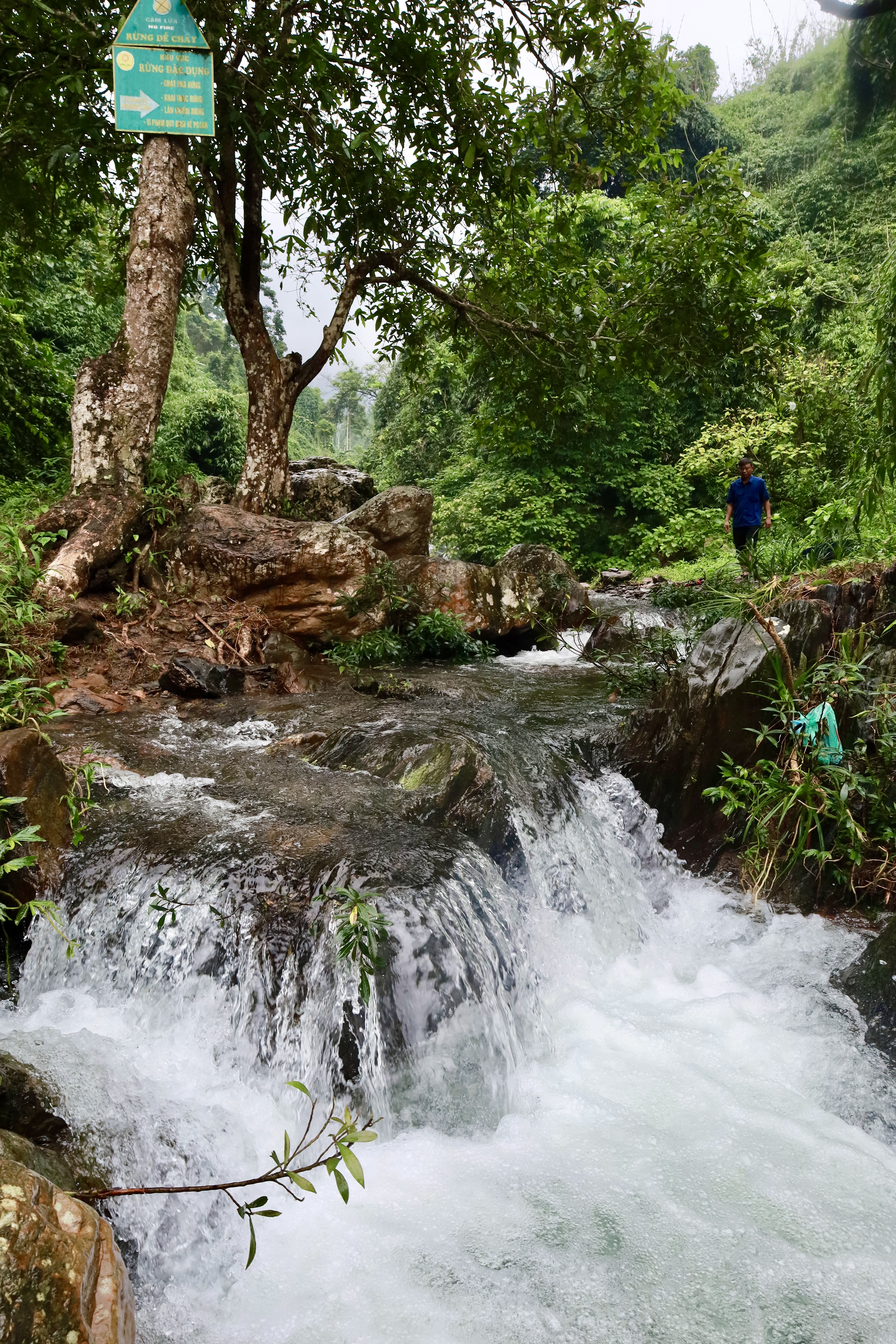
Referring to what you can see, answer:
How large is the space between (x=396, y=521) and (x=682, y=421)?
500 inches

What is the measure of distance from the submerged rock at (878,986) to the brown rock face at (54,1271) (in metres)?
3.21

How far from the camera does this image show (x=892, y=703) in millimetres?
4500

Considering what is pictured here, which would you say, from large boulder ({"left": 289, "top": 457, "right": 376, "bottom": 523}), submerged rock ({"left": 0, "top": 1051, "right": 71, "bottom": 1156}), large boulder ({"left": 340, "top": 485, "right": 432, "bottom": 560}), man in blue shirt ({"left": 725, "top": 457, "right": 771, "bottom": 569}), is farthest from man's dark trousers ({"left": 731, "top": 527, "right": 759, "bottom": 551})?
submerged rock ({"left": 0, "top": 1051, "right": 71, "bottom": 1156})

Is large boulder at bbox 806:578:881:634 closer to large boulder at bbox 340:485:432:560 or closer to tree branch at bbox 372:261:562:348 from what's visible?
large boulder at bbox 340:485:432:560

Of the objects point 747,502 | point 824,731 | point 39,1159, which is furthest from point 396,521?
point 39,1159

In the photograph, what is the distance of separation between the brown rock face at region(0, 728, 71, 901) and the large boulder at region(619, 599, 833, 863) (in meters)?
3.68

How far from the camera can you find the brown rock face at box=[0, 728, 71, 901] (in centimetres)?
349

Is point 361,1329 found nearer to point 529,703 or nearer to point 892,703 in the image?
point 892,703

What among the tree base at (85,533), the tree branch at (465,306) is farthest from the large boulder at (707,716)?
the tree branch at (465,306)

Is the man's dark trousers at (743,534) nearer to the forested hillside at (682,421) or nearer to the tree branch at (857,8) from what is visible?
the forested hillside at (682,421)

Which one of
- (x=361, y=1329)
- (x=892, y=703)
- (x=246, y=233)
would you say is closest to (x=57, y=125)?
(x=246, y=233)

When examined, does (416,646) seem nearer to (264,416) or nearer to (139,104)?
(264,416)

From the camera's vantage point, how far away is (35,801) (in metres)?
3.66

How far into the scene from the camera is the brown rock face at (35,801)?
349 centimetres
